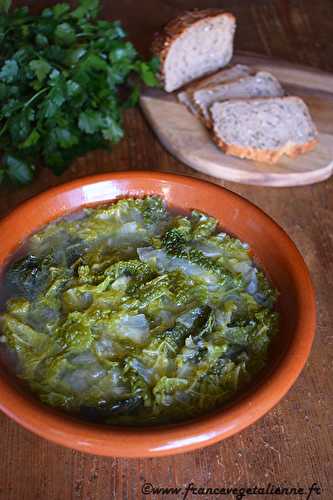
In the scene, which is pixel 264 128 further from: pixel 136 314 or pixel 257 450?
pixel 257 450

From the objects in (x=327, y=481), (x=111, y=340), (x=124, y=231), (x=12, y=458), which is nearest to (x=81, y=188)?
(x=124, y=231)

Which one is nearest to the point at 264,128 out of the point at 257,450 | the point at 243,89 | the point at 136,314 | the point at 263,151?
the point at 263,151

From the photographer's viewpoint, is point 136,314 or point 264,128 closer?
point 136,314

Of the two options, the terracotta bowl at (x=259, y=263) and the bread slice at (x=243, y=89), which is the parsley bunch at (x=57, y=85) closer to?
the bread slice at (x=243, y=89)

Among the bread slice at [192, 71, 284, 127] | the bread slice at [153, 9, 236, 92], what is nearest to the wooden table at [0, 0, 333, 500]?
the bread slice at [192, 71, 284, 127]

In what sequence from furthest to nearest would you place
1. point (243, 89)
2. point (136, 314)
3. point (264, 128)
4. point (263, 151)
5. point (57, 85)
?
point (243, 89)
point (264, 128)
point (263, 151)
point (57, 85)
point (136, 314)

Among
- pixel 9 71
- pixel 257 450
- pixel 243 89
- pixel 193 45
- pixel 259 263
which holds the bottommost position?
pixel 257 450

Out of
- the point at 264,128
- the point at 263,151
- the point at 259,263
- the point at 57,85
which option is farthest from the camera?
the point at 264,128
